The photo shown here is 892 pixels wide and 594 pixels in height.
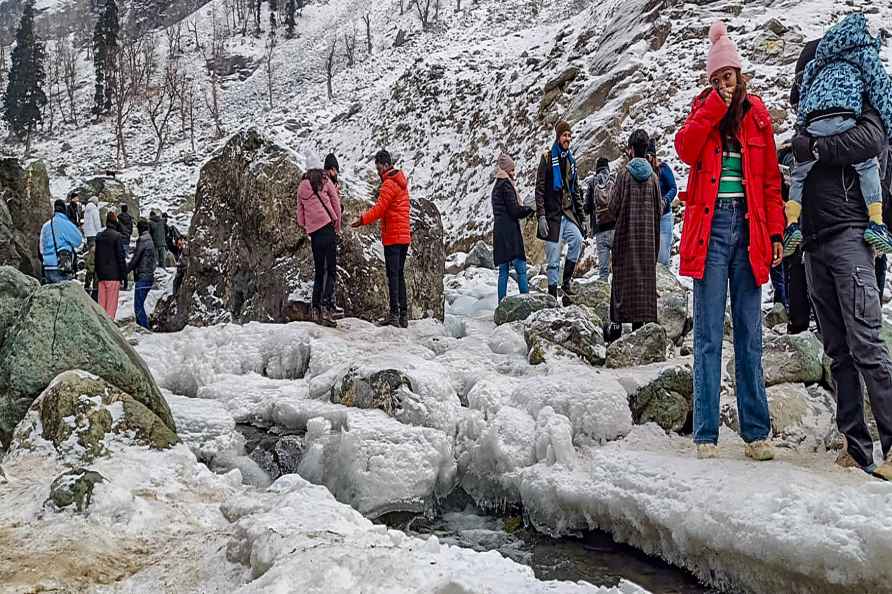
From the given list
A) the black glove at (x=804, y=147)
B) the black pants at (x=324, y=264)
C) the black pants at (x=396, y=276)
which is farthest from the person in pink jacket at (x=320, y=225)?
the black glove at (x=804, y=147)

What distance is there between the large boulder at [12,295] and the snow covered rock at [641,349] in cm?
428

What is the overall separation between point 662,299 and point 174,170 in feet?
116

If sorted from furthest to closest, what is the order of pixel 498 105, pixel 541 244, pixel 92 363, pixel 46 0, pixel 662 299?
pixel 46 0 → pixel 498 105 → pixel 541 244 → pixel 662 299 → pixel 92 363

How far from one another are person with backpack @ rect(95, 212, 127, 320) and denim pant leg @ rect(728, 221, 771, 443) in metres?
8.59

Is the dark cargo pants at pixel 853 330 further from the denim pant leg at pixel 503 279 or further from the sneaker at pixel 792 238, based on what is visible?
the denim pant leg at pixel 503 279

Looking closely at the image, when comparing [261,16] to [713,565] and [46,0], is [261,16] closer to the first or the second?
[46,0]

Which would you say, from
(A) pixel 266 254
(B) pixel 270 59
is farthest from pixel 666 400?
(B) pixel 270 59

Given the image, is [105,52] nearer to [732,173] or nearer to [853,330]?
[732,173]

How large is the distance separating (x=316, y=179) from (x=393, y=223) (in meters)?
0.95

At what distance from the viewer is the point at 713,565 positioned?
9.31 feet

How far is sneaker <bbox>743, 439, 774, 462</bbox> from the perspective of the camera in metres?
3.31

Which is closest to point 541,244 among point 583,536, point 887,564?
point 583,536

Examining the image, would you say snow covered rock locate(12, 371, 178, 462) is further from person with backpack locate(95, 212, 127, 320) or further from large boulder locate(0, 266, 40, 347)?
person with backpack locate(95, 212, 127, 320)

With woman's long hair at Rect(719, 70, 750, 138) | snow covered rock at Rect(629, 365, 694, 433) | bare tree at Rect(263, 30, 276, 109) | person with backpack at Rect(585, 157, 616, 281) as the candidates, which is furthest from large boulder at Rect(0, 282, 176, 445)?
bare tree at Rect(263, 30, 276, 109)
